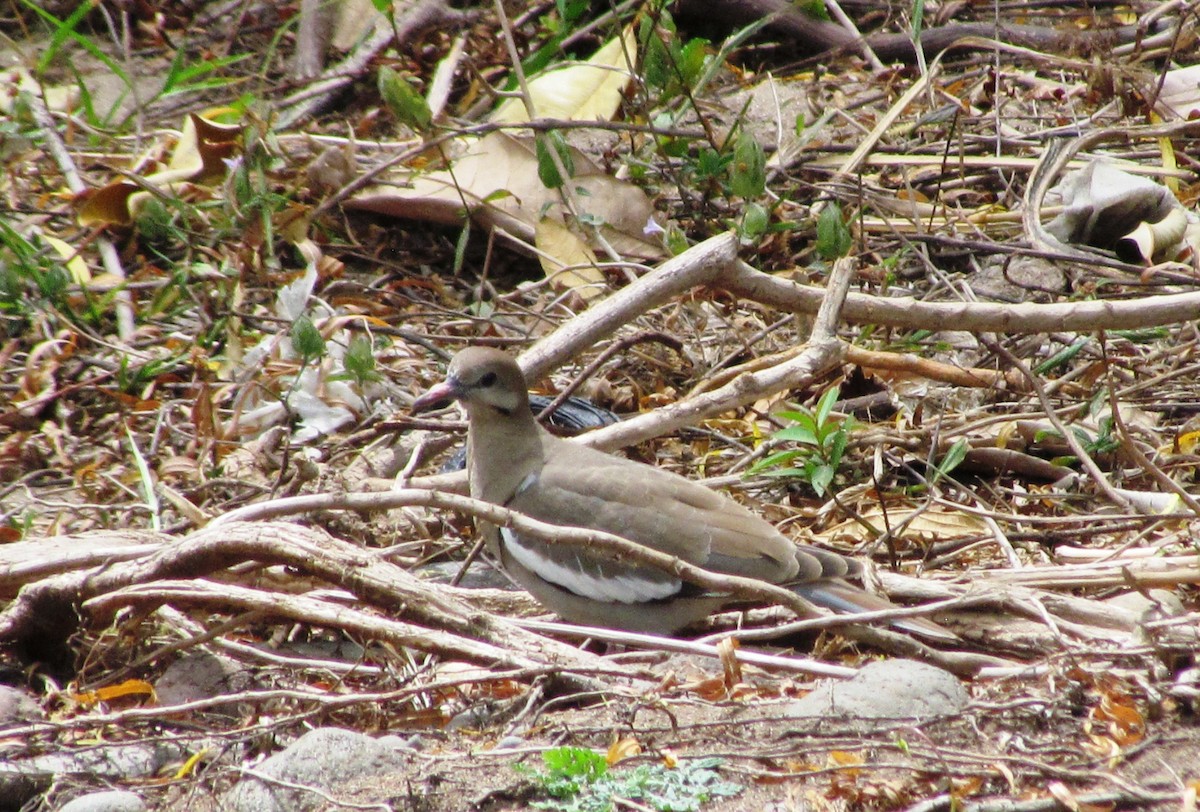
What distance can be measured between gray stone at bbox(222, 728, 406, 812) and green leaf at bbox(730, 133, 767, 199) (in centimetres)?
255

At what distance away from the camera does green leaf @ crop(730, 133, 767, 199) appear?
439 cm

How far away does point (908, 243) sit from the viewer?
5223 millimetres

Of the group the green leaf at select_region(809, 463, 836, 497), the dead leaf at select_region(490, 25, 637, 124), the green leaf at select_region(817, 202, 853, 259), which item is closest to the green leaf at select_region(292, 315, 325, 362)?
the green leaf at select_region(809, 463, 836, 497)

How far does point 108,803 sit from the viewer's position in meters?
2.48

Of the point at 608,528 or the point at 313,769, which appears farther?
the point at 608,528

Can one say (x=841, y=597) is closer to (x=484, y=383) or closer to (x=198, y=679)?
(x=484, y=383)

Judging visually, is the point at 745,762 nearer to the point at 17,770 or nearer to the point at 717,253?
the point at 17,770

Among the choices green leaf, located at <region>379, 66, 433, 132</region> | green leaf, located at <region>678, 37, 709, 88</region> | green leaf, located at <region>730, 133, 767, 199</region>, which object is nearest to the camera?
green leaf, located at <region>730, 133, 767, 199</region>

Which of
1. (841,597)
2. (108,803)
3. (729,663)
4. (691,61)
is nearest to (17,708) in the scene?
(108,803)

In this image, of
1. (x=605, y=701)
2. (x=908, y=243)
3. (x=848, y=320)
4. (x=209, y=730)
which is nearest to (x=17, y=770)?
(x=209, y=730)

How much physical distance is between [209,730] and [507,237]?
A: 3285 millimetres

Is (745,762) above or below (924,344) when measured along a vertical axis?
above

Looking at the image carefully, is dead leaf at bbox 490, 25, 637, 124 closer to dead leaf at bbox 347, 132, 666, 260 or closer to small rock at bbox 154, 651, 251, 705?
dead leaf at bbox 347, 132, 666, 260

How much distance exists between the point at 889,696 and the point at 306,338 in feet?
7.42
